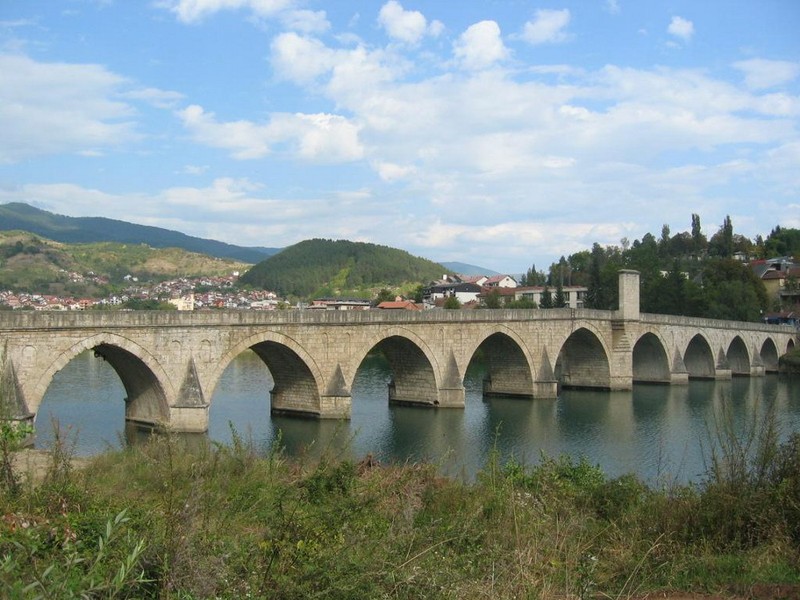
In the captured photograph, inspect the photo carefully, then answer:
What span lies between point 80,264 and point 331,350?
368ft

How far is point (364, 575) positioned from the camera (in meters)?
5.10

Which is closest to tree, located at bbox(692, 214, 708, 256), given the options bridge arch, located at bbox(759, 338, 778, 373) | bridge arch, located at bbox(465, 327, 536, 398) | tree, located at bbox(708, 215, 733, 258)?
tree, located at bbox(708, 215, 733, 258)

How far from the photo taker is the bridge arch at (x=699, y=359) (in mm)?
49031

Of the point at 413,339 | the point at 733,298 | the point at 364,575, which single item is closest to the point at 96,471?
the point at 364,575

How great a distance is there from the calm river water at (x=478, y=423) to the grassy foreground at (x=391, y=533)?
6.75 meters

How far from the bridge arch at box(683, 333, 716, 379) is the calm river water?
611 centimetres

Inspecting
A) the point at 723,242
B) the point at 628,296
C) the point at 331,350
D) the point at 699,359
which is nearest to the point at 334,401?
the point at 331,350

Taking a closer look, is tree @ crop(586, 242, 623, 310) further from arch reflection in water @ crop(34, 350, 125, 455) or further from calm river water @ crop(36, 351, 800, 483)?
arch reflection in water @ crop(34, 350, 125, 455)

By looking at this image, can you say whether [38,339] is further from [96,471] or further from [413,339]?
[413,339]

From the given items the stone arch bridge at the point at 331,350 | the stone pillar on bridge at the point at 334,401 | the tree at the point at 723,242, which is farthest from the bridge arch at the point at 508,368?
the tree at the point at 723,242

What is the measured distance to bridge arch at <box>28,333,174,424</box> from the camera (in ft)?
67.9

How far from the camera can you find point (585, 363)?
1622 inches

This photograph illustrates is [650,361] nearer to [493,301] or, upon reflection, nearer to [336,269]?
[493,301]

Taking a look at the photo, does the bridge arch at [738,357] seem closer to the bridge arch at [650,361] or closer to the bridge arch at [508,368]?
the bridge arch at [650,361]
